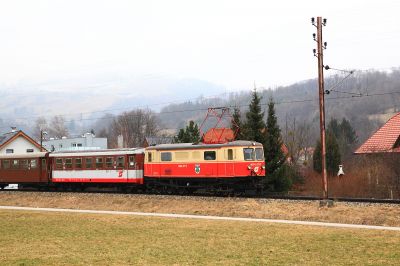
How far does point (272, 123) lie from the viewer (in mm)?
46531

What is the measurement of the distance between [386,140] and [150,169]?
2306cm

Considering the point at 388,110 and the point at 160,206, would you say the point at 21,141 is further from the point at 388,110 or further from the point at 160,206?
the point at 388,110

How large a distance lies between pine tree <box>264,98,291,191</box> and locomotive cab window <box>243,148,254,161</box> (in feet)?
36.0

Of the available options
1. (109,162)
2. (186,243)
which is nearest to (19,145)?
(109,162)

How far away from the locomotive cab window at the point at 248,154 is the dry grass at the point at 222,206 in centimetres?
296

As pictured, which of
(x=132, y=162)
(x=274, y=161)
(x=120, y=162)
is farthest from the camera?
(x=274, y=161)

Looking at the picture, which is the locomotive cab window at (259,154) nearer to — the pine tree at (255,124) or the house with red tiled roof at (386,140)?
the pine tree at (255,124)

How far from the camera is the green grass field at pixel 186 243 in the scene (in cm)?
1669

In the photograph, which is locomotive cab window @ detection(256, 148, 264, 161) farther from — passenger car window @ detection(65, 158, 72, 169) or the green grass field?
passenger car window @ detection(65, 158, 72, 169)

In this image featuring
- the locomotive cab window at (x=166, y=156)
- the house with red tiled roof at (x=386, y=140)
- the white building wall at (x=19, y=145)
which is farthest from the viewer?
the white building wall at (x=19, y=145)

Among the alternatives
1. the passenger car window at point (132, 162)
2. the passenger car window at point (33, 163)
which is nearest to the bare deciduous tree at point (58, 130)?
the passenger car window at point (33, 163)

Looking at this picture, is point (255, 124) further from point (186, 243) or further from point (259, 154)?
point (186, 243)

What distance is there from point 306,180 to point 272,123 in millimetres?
9759

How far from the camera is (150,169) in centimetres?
3672
